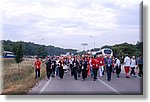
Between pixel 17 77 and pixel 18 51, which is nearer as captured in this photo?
pixel 18 51

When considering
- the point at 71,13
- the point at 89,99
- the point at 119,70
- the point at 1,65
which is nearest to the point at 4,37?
the point at 1,65

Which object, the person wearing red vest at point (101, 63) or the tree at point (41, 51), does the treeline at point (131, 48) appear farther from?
the person wearing red vest at point (101, 63)

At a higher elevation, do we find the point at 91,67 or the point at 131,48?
the point at 131,48

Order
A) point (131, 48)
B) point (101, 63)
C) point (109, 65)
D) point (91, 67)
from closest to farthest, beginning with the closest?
point (131, 48), point (109, 65), point (91, 67), point (101, 63)

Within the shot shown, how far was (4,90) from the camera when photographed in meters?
8.07

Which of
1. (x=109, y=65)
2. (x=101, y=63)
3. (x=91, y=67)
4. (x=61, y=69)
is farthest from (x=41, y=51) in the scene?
(x=101, y=63)

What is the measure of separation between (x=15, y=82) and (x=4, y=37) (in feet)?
4.88

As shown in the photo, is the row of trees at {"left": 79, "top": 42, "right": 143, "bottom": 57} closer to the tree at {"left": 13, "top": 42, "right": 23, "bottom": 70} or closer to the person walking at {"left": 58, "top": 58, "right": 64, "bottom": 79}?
the tree at {"left": 13, "top": 42, "right": 23, "bottom": 70}

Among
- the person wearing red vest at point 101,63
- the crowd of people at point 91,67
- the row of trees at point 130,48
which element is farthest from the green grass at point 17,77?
the person wearing red vest at point 101,63

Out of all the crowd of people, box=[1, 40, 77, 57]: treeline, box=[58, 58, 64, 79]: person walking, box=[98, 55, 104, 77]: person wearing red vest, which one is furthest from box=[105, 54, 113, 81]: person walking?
box=[1, 40, 77, 57]: treeline

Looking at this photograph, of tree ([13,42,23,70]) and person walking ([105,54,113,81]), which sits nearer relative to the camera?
tree ([13,42,23,70])

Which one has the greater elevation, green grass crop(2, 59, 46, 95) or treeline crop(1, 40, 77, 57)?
treeline crop(1, 40, 77, 57)

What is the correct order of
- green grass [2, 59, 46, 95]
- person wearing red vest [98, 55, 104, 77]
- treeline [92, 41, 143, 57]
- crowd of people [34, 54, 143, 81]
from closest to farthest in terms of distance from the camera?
green grass [2, 59, 46, 95]
treeline [92, 41, 143, 57]
crowd of people [34, 54, 143, 81]
person wearing red vest [98, 55, 104, 77]

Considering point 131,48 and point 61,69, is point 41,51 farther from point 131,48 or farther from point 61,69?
point 61,69
